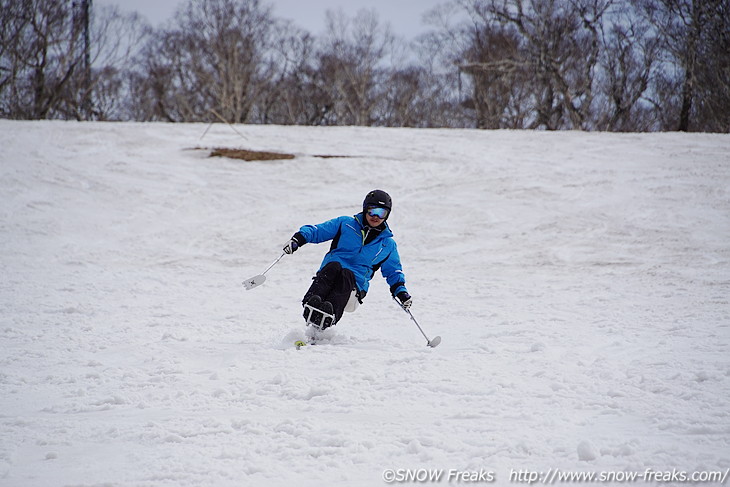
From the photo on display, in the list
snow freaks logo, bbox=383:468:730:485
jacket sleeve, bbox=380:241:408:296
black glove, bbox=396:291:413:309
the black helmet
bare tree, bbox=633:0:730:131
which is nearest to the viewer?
snow freaks logo, bbox=383:468:730:485

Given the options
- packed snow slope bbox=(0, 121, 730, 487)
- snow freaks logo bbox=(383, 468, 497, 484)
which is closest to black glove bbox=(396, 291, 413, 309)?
packed snow slope bbox=(0, 121, 730, 487)

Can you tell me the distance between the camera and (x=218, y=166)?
13.1 meters

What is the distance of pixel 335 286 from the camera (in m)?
4.68

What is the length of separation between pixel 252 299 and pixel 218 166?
23.5ft

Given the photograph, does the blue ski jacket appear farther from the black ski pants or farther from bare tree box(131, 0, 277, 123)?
bare tree box(131, 0, 277, 123)

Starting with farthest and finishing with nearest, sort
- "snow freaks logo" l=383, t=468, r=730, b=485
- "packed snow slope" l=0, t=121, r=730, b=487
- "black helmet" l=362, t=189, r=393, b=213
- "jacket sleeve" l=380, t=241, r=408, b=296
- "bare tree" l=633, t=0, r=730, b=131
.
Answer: "bare tree" l=633, t=0, r=730, b=131 < "jacket sleeve" l=380, t=241, r=408, b=296 < "black helmet" l=362, t=189, r=393, b=213 < "packed snow slope" l=0, t=121, r=730, b=487 < "snow freaks logo" l=383, t=468, r=730, b=485

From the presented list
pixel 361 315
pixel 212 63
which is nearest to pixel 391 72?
pixel 212 63

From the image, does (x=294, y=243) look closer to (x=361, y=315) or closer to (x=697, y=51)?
(x=361, y=315)

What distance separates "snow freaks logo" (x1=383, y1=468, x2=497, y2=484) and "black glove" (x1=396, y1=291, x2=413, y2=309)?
2.39m

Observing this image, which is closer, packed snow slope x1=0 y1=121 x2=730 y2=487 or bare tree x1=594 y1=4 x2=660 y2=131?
packed snow slope x1=0 y1=121 x2=730 y2=487

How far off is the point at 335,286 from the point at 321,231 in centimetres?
51

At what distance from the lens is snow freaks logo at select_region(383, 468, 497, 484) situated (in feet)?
7.73

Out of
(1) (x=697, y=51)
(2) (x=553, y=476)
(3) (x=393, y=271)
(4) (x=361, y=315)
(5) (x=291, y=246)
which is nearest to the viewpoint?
(2) (x=553, y=476)

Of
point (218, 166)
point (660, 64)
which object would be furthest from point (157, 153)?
point (660, 64)
